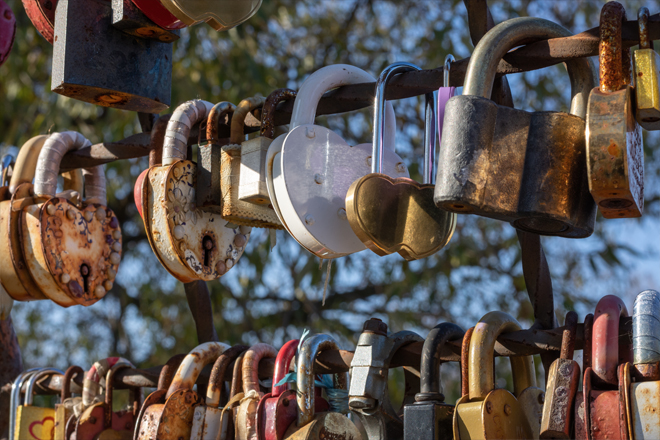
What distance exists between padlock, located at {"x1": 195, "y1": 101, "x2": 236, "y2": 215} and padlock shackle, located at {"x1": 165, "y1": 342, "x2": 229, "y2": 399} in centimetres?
21

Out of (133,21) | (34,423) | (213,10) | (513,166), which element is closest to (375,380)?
(513,166)

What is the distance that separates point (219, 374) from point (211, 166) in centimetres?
31

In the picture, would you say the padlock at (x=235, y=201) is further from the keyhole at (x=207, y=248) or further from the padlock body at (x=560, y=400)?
the padlock body at (x=560, y=400)

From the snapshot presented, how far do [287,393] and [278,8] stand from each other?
3.20 metres

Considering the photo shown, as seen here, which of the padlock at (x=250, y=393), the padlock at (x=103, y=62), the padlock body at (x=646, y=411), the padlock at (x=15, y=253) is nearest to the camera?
the padlock body at (x=646, y=411)

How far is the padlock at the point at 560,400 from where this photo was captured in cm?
82

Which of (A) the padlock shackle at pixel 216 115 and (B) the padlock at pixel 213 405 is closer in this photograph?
(B) the padlock at pixel 213 405

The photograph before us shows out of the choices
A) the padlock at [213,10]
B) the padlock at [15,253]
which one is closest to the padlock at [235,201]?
the padlock at [213,10]

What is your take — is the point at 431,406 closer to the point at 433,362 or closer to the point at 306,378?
the point at 433,362

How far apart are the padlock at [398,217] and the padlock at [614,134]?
20cm

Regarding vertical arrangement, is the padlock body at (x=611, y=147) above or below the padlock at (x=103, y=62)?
below

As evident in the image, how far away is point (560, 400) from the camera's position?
2.74 ft

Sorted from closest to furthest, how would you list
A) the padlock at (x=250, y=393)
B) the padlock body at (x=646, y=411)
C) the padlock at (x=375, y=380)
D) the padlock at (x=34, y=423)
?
the padlock body at (x=646, y=411) → the padlock at (x=375, y=380) → the padlock at (x=250, y=393) → the padlock at (x=34, y=423)

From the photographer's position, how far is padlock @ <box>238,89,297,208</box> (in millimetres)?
1112
